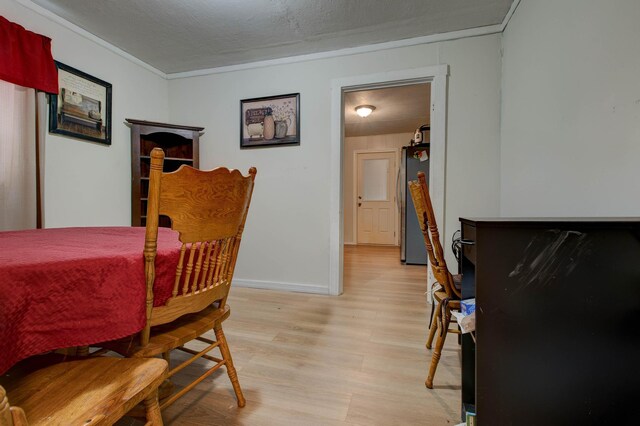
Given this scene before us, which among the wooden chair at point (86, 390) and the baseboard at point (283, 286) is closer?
the wooden chair at point (86, 390)

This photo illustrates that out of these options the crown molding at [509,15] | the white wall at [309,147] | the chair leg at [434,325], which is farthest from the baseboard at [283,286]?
the crown molding at [509,15]

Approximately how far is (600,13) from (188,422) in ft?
7.88

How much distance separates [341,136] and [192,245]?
2123 millimetres

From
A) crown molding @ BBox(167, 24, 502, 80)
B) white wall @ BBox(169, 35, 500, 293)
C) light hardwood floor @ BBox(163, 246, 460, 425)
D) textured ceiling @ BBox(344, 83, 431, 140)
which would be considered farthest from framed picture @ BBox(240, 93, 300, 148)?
light hardwood floor @ BBox(163, 246, 460, 425)

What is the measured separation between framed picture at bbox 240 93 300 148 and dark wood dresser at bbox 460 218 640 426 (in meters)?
2.36

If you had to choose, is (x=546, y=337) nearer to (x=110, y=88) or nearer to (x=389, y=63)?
(x=389, y=63)

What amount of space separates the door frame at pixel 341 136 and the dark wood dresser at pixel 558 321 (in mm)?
1784

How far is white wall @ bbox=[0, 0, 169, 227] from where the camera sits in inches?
86.7

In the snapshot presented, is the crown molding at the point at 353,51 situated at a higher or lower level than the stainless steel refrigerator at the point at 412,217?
higher

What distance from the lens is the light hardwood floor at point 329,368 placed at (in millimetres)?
1176

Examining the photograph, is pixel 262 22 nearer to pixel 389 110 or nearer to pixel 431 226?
pixel 431 226

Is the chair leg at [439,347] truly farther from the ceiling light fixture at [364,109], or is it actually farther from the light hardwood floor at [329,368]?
the ceiling light fixture at [364,109]

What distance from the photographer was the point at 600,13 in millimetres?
1139

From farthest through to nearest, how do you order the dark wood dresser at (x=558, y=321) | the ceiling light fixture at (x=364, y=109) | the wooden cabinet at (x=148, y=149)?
the ceiling light fixture at (x=364, y=109), the wooden cabinet at (x=148, y=149), the dark wood dresser at (x=558, y=321)
